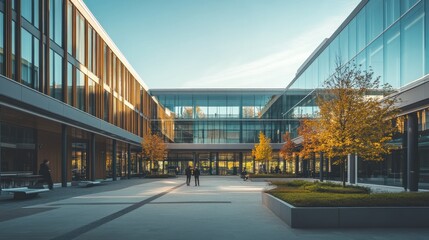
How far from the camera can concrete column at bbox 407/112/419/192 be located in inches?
971

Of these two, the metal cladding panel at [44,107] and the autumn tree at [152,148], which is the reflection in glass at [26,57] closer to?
the metal cladding panel at [44,107]

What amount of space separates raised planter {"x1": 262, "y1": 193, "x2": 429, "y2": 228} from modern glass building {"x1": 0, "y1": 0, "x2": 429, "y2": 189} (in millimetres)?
11722

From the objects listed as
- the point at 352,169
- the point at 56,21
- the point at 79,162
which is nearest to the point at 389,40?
the point at 352,169

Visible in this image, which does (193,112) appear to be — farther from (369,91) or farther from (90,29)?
(369,91)

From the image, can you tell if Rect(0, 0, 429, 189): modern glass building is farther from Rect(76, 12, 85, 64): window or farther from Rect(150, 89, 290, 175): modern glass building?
Rect(150, 89, 290, 175): modern glass building

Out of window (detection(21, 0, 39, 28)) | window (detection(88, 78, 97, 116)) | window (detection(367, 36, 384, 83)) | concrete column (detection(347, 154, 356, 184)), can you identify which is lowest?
concrete column (detection(347, 154, 356, 184))

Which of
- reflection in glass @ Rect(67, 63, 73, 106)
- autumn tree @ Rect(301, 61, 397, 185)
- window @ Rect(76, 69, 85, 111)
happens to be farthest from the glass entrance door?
autumn tree @ Rect(301, 61, 397, 185)

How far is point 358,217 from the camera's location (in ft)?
38.9

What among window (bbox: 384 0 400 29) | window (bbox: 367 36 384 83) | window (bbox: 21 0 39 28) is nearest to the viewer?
window (bbox: 21 0 39 28)

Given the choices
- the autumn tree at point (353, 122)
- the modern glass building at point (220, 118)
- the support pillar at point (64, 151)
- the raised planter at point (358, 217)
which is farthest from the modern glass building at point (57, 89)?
the modern glass building at point (220, 118)

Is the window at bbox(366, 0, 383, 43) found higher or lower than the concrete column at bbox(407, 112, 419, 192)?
higher

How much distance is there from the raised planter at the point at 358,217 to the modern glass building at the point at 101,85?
38.5ft

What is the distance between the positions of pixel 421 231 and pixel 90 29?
32.4 metres

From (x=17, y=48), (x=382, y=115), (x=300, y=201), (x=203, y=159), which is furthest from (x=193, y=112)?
(x=300, y=201)
